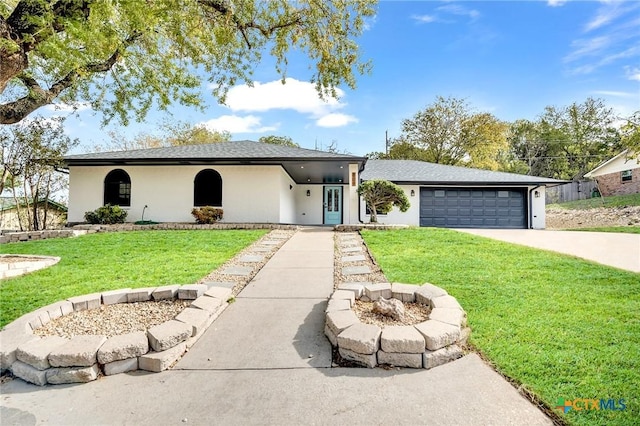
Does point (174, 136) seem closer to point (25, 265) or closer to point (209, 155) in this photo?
point (209, 155)

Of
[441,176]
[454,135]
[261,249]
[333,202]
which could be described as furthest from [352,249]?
[454,135]

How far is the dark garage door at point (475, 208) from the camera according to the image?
16062mm

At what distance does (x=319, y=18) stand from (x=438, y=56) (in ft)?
14.7

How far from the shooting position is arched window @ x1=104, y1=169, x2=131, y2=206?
1328cm

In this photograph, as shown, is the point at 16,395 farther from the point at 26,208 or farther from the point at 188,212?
the point at 26,208

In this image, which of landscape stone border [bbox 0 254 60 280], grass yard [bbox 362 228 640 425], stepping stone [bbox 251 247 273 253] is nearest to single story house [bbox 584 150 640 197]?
grass yard [bbox 362 228 640 425]

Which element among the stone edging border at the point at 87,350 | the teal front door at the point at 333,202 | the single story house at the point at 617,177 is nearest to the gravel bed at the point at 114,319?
the stone edging border at the point at 87,350

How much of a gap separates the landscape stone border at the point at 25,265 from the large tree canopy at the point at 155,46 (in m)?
2.70

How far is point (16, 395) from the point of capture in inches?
101

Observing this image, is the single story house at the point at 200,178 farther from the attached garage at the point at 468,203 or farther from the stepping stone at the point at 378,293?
the stepping stone at the point at 378,293

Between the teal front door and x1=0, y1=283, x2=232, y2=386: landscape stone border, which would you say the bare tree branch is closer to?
x1=0, y1=283, x2=232, y2=386: landscape stone border

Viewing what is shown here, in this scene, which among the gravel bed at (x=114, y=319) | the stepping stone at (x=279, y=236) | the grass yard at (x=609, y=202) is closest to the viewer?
the gravel bed at (x=114, y=319)

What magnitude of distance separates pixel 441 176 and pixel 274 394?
16.0 m

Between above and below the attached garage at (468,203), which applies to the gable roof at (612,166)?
above
